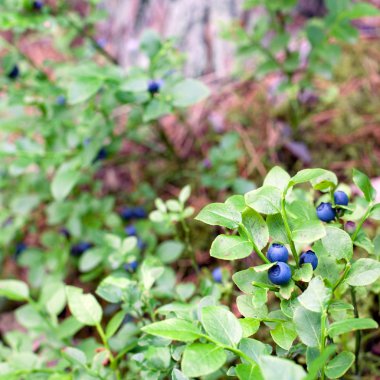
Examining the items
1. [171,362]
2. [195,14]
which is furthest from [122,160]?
[171,362]

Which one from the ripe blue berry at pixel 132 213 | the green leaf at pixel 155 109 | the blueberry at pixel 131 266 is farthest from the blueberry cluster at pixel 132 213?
the green leaf at pixel 155 109

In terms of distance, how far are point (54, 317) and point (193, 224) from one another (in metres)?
0.89

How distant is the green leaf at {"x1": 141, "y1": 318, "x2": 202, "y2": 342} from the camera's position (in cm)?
74

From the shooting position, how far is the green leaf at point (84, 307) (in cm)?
110

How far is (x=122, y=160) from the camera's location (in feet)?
7.20

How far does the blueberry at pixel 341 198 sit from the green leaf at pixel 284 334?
0.30m

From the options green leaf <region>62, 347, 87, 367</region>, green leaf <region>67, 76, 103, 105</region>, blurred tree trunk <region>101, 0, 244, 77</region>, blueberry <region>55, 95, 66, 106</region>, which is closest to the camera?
green leaf <region>62, 347, 87, 367</region>

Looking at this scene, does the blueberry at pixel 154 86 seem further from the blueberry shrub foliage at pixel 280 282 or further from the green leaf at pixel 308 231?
the green leaf at pixel 308 231

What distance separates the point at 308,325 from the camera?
0.79 m

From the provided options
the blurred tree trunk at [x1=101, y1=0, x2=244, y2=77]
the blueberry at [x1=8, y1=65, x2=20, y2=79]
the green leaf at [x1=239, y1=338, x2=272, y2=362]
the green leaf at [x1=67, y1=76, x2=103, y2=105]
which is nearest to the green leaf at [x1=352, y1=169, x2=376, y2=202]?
the green leaf at [x1=239, y1=338, x2=272, y2=362]

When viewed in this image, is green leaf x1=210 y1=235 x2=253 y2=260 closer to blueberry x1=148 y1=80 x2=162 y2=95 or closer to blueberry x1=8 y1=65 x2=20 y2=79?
blueberry x1=148 y1=80 x2=162 y2=95

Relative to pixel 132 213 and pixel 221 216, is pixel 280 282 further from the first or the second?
pixel 132 213

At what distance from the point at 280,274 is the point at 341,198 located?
0.93ft

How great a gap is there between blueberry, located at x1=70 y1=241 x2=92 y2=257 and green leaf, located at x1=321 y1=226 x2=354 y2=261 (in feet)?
4.78
